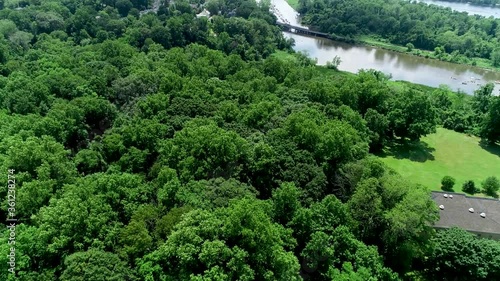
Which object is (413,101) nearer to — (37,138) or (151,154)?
(151,154)

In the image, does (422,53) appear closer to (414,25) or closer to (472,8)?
(414,25)

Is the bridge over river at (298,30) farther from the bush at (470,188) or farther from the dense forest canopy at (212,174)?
the bush at (470,188)

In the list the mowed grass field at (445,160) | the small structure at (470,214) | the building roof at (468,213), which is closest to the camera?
the small structure at (470,214)

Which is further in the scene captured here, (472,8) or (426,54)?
(472,8)

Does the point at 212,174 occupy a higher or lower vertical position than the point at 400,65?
higher

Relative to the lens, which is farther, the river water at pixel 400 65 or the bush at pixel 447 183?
the river water at pixel 400 65

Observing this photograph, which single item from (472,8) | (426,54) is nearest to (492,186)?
(426,54)

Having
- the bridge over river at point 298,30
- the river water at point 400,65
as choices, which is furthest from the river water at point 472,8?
the bridge over river at point 298,30
